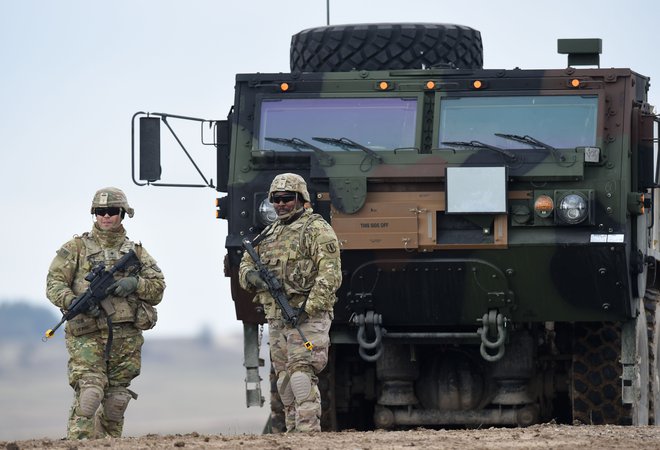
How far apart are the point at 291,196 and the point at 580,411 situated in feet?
10.2

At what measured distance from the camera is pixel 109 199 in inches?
507

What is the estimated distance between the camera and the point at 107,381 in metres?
12.8

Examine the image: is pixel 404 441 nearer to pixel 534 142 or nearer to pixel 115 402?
pixel 115 402

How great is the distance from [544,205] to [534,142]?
18.7 inches

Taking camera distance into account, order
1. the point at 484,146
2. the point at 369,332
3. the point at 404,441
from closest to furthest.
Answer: the point at 404,441, the point at 484,146, the point at 369,332

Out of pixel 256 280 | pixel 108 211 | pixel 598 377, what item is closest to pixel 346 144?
pixel 256 280

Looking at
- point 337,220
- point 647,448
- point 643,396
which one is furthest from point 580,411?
point 647,448

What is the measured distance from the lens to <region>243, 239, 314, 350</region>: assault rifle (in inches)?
480

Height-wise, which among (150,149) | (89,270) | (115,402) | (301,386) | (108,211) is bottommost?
(115,402)

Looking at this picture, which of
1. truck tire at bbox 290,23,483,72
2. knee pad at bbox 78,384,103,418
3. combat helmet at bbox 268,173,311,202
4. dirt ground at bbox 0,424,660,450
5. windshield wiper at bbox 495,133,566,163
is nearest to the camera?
dirt ground at bbox 0,424,660,450

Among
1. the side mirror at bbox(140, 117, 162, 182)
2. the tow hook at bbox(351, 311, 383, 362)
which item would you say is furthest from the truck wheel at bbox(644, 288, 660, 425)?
the side mirror at bbox(140, 117, 162, 182)

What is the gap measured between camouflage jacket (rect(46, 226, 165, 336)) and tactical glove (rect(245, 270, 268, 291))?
737 mm

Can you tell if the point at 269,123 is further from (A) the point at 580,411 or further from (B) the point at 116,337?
(A) the point at 580,411

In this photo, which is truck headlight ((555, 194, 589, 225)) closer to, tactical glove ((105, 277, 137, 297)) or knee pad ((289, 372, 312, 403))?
knee pad ((289, 372, 312, 403))
